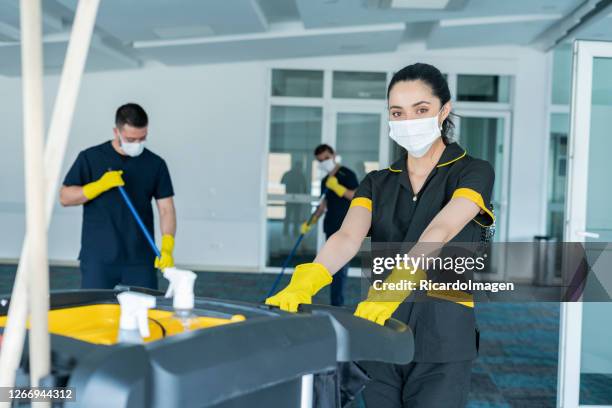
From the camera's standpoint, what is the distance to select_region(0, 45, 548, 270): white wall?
7.23 m

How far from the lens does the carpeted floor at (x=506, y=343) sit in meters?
3.37

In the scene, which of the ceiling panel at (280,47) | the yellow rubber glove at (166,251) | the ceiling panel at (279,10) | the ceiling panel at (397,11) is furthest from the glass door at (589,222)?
the ceiling panel at (279,10)

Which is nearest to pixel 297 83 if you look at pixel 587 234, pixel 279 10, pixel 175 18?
pixel 279 10

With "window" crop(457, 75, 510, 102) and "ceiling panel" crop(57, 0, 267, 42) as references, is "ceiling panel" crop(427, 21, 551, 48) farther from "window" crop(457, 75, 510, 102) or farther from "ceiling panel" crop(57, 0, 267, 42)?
"ceiling panel" crop(57, 0, 267, 42)

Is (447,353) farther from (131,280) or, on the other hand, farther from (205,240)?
(205,240)

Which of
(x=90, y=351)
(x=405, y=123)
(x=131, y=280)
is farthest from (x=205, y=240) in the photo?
(x=90, y=351)

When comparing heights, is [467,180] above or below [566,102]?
below

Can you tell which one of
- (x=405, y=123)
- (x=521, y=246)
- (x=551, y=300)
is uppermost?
(x=405, y=123)

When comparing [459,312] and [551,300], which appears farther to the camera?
[551,300]

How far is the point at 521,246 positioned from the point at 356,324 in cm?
681

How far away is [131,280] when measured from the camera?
2.90 metres

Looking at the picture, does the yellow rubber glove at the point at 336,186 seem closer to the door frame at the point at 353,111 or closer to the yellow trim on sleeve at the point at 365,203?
the door frame at the point at 353,111

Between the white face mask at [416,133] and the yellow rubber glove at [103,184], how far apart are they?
154cm

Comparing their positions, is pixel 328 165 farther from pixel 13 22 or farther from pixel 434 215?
pixel 434 215
